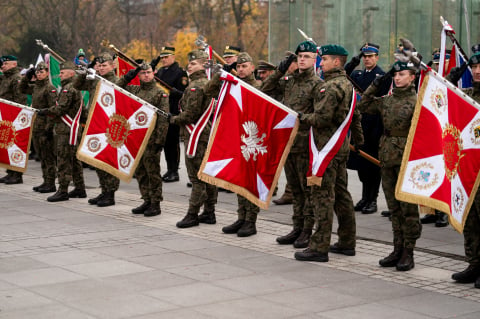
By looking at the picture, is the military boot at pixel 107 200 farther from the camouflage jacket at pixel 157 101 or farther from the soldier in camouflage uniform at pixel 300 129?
the soldier in camouflage uniform at pixel 300 129

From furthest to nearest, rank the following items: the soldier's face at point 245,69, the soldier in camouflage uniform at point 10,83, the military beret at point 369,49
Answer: the soldier in camouflage uniform at point 10,83, the military beret at point 369,49, the soldier's face at point 245,69

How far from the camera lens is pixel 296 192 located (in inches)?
370

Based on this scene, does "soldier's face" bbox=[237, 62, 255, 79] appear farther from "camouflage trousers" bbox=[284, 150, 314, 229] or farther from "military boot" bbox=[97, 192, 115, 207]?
"military boot" bbox=[97, 192, 115, 207]

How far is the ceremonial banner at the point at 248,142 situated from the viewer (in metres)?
9.03

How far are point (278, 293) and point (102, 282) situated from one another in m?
1.60

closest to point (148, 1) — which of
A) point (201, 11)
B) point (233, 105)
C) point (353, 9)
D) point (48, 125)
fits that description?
point (201, 11)

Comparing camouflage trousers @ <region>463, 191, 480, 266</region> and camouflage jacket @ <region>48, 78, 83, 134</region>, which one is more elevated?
camouflage jacket @ <region>48, 78, 83, 134</region>

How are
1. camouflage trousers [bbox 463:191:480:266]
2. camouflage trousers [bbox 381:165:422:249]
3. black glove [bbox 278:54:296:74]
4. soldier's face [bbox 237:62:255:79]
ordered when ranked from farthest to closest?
soldier's face [bbox 237:62:255:79] < black glove [bbox 278:54:296:74] < camouflage trousers [bbox 381:165:422:249] < camouflage trousers [bbox 463:191:480:266]

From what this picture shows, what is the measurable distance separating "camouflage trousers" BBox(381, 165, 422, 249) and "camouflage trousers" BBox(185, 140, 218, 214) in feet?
9.79

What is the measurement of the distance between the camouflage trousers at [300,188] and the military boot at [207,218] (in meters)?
1.62

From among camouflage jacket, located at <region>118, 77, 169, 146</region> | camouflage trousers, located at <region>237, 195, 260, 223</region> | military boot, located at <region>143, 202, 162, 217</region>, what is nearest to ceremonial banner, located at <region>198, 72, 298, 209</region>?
camouflage trousers, located at <region>237, 195, 260, 223</region>

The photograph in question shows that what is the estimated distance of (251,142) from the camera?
30.3 feet

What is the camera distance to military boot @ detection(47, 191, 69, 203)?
12.7m

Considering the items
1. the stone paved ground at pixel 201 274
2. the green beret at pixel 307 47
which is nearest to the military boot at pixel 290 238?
the stone paved ground at pixel 201 274
